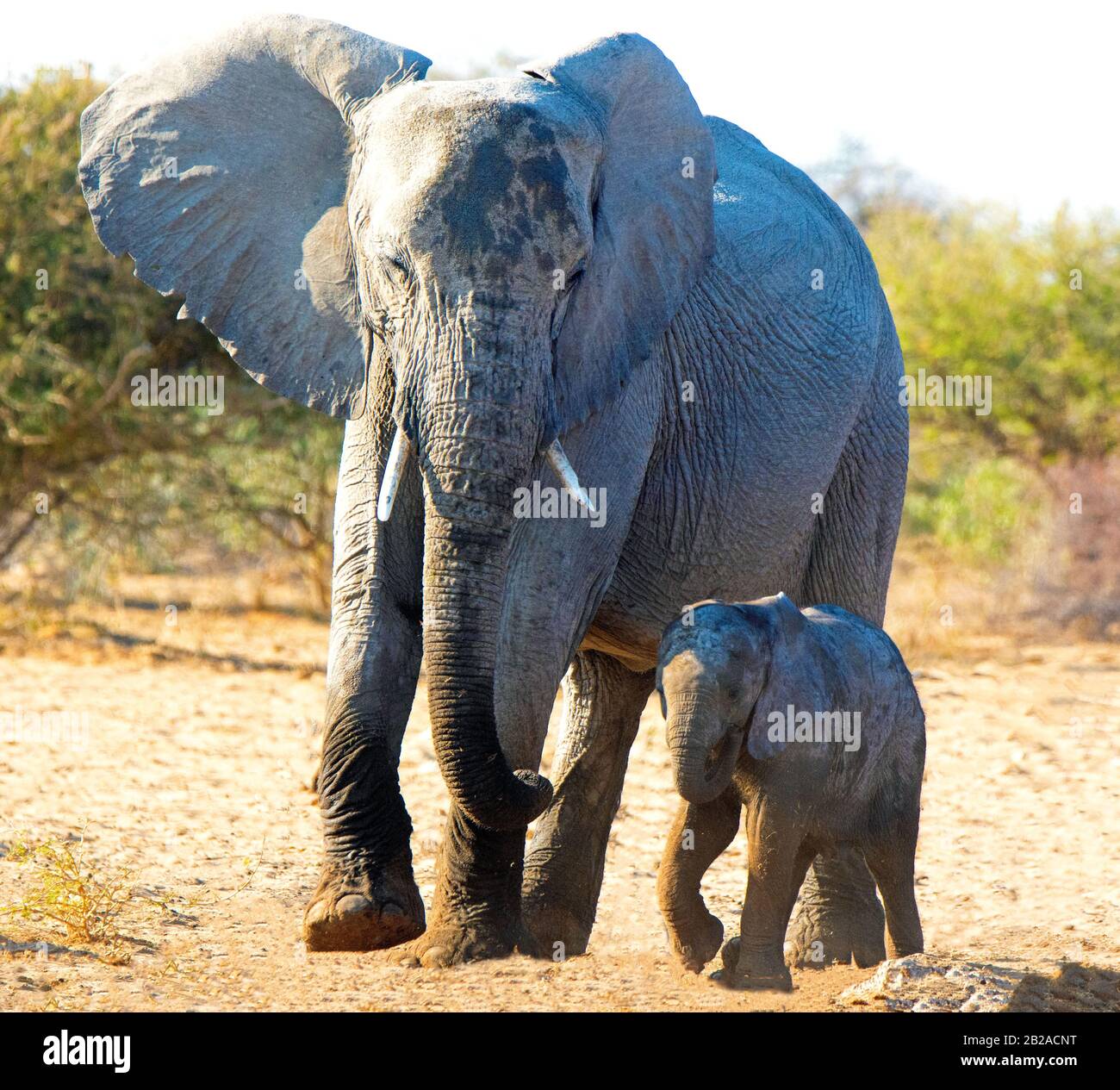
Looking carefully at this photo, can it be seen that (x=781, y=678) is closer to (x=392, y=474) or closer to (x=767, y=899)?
(x=767, y=899)

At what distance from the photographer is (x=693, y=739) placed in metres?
4.16

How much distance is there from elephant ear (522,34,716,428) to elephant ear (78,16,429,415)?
0.55 metres

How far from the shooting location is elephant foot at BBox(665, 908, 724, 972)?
4.78 metres

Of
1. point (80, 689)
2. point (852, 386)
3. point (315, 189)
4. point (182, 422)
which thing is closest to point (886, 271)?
point (182, 422)

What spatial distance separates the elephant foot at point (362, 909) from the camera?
4.56m

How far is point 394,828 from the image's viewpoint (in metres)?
4.64

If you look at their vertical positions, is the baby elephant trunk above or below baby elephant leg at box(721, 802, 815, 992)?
above

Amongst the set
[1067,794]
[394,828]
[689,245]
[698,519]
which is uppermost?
[689,245]

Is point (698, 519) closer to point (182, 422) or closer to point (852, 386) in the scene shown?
point (852, 386)

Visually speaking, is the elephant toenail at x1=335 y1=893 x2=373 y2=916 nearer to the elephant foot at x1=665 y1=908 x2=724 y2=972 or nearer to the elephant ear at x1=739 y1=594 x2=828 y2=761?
the elephant foot at x1=665 y1=908 x2=724 y2=972

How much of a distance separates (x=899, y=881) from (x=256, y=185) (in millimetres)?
2744

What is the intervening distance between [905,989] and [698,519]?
5.10 ft

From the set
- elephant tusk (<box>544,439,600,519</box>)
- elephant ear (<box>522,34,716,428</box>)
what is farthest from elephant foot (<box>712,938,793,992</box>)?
elephant ear (<box>522,34,716,428</box>)

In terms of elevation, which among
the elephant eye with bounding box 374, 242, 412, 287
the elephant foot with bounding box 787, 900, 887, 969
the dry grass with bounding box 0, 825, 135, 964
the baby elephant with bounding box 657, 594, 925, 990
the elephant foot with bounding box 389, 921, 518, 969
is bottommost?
the elephant foot with bounding box 787, 900, 887, 969
